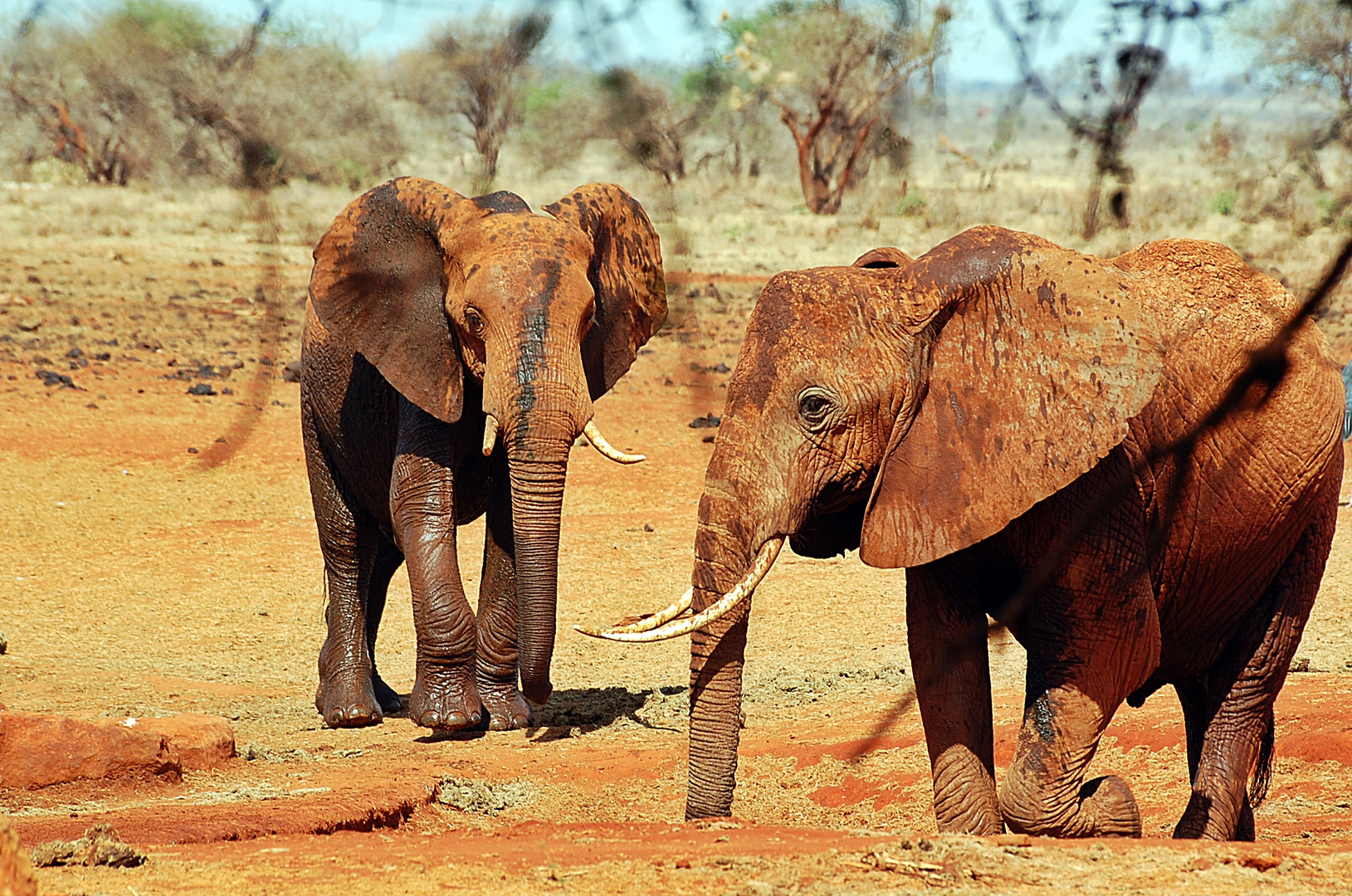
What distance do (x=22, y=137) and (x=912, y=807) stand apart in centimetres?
3615

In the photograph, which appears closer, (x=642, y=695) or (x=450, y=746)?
(x=450, y=746)

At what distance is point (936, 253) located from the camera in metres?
4.25

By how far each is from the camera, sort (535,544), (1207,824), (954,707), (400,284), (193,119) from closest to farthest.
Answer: (954,707)
(1207,824)
(535,544)
(400,284)
(193,119)

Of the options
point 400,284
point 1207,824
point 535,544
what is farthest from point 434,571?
point 1207,824

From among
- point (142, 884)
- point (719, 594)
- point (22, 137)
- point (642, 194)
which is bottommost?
point (142, 884)

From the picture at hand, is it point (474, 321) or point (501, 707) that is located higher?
point (474, 321)

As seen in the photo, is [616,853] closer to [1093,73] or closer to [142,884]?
[142,884]

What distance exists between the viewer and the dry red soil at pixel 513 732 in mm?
3562

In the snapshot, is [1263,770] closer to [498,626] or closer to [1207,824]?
[1207,824]

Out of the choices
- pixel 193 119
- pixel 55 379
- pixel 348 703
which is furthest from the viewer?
pixel 193 119

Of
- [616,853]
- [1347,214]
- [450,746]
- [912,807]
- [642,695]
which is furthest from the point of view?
[642,695]

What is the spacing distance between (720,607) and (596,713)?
3404mm

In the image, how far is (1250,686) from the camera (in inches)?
191

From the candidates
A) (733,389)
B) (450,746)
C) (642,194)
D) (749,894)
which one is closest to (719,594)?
(733,389)
